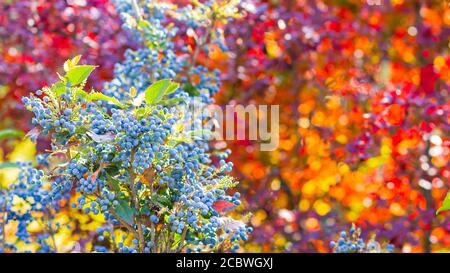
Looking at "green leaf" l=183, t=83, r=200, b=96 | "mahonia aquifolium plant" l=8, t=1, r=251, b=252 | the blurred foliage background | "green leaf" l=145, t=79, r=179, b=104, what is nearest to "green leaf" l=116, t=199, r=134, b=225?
"mahonia aquifolium plant" l=8, t=1, r=251, b=252

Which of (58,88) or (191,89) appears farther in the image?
(191,89)

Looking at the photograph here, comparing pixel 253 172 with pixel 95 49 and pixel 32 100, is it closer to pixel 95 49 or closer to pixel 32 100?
pixel 95 49

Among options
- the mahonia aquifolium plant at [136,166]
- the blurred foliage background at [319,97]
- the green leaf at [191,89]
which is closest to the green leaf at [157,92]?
the mahonia aquifolium plant at [136,166]

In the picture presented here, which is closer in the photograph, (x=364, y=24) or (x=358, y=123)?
(x=358, y=123)

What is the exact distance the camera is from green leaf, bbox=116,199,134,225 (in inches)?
72.3

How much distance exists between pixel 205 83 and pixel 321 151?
1.07m

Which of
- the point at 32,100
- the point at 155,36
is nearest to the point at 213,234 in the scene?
the point at 32,100

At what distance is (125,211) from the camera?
6.07 feet

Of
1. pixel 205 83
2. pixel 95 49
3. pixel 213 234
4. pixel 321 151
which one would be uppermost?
pixel 95 49

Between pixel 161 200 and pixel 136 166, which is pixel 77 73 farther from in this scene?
pixel 161 200

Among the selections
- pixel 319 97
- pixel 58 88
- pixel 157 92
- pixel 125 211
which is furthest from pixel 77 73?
pixel 319 97

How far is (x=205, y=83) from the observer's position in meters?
2.77

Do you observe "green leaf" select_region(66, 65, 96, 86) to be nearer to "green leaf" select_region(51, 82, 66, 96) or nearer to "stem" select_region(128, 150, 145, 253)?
"green leaf" select_region(51, 82, 66, 96)

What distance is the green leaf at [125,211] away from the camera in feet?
6.03
